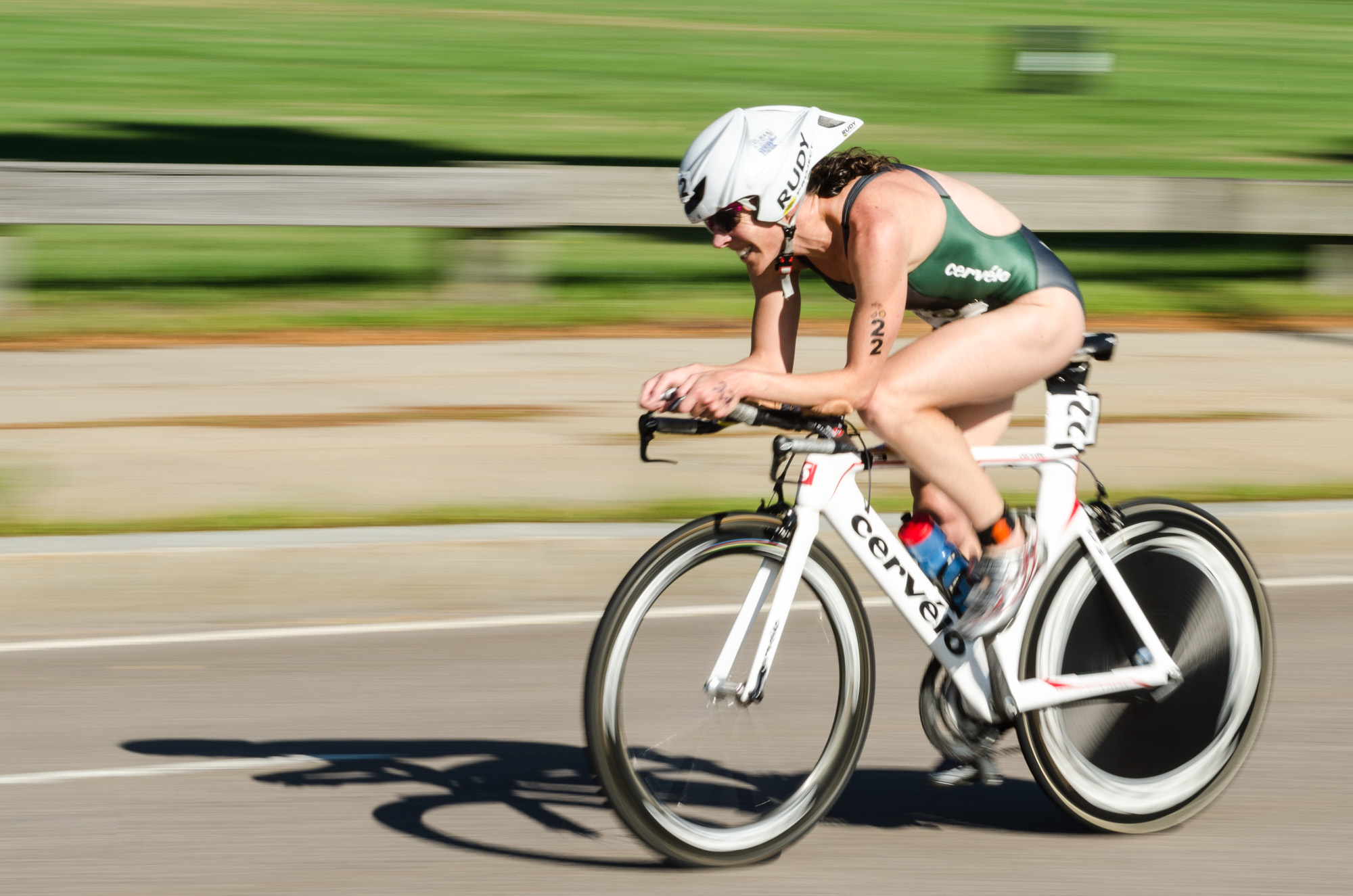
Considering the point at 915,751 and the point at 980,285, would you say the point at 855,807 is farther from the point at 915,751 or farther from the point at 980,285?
the point at 980,285

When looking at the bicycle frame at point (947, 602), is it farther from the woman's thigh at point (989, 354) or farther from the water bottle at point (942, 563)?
the woman's thigh at point (989, 354)

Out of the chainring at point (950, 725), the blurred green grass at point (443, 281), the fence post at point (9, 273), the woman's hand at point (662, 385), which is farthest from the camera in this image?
the blurred green grass at point (443, 281)

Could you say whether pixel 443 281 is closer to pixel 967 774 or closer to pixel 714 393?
pixel 967 774

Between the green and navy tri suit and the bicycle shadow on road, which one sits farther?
the bicycle shadow on road

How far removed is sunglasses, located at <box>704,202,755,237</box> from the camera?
4141 mm

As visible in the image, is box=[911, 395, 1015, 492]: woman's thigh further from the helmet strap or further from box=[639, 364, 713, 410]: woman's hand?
box=[639, 364, 713, 410]: woman's hand

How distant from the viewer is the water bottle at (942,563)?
4488 mm

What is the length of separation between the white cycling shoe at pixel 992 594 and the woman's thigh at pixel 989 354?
0.40 m

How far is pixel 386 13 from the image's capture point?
38688 mm

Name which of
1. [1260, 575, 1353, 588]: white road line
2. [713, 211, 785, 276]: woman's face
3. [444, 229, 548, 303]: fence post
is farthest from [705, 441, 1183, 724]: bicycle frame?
[444, 229, 548, 303]: fence post

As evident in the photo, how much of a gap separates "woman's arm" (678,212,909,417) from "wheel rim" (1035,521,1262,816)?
93cm

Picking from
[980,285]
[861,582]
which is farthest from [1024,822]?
[861,582]

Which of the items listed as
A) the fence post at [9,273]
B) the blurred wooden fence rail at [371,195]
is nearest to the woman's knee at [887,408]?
the blurred wooden fence rail at [371,195]

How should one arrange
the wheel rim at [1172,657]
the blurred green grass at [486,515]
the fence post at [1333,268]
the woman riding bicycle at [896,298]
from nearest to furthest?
1. the woman riding bicycle at [896,298]
2. the wheel rim at [1172,657]
3. the blurred green grass at [486,515]
4. the fence post at [1333,268]
